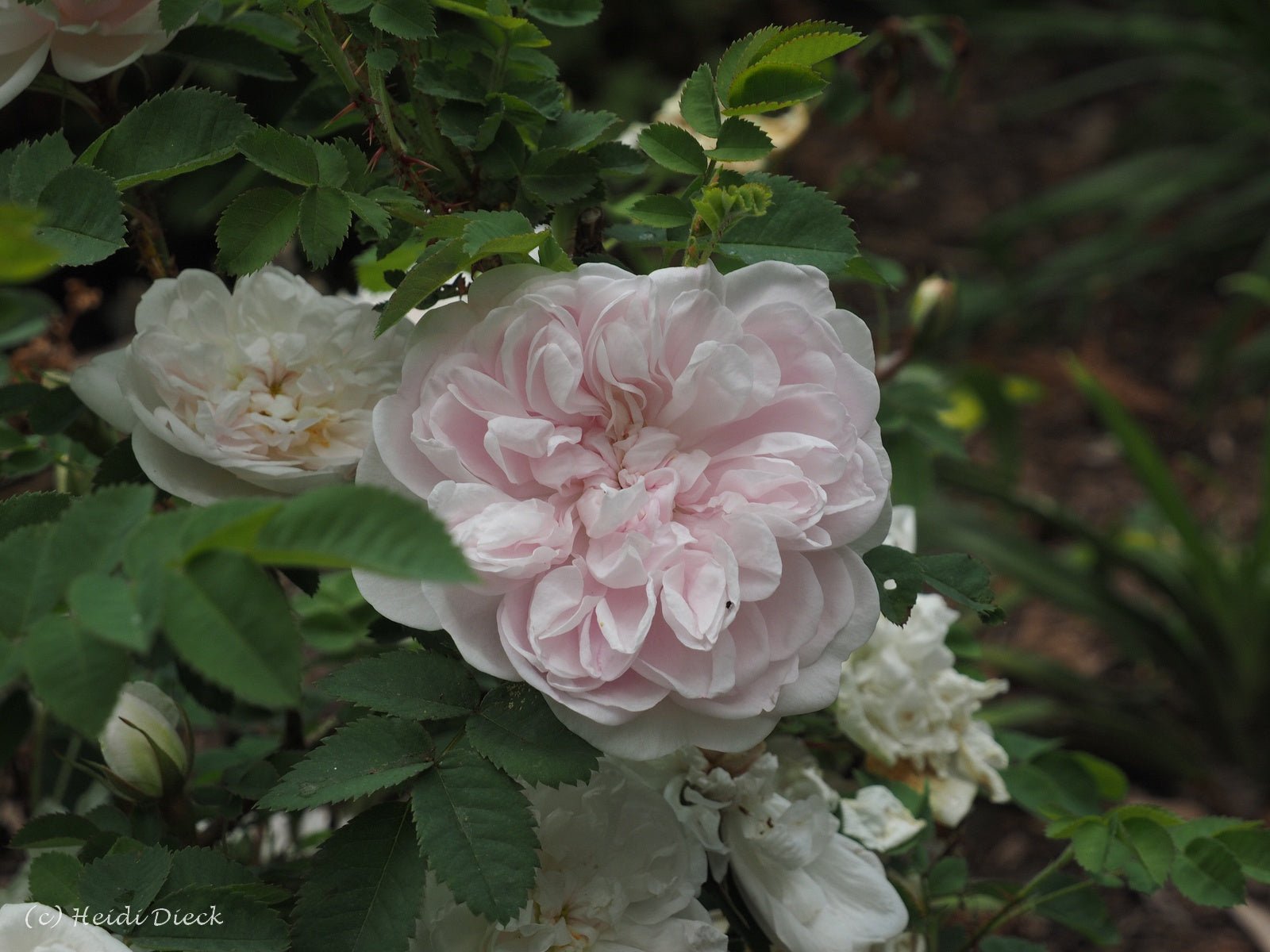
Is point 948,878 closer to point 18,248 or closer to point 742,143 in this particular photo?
point 742,143

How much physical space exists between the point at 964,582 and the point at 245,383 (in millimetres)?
289

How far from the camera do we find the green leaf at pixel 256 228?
40 cm

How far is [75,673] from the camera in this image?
27 cm

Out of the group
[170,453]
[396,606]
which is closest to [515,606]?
[396,606]

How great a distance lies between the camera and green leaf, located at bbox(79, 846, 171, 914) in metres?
0.37

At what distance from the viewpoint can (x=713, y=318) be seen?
0.37 metres

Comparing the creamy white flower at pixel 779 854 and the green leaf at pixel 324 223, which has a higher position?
the green leaf at pixel 324 223

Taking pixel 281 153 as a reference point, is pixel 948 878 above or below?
below

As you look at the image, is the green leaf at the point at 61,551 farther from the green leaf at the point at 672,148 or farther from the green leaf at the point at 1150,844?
the green leaf at the point at 1150,844

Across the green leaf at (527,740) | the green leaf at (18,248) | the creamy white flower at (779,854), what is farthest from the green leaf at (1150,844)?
the green leaf at (18,248)

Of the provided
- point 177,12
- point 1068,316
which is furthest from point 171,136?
point 1068,316

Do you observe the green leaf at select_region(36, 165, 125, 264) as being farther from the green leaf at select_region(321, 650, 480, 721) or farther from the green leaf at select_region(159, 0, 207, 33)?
the green leaf at select_region(321, 650, 480, 721)

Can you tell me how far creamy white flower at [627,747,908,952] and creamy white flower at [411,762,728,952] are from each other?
0.9 inches

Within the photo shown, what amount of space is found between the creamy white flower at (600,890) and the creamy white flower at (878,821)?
10cm
